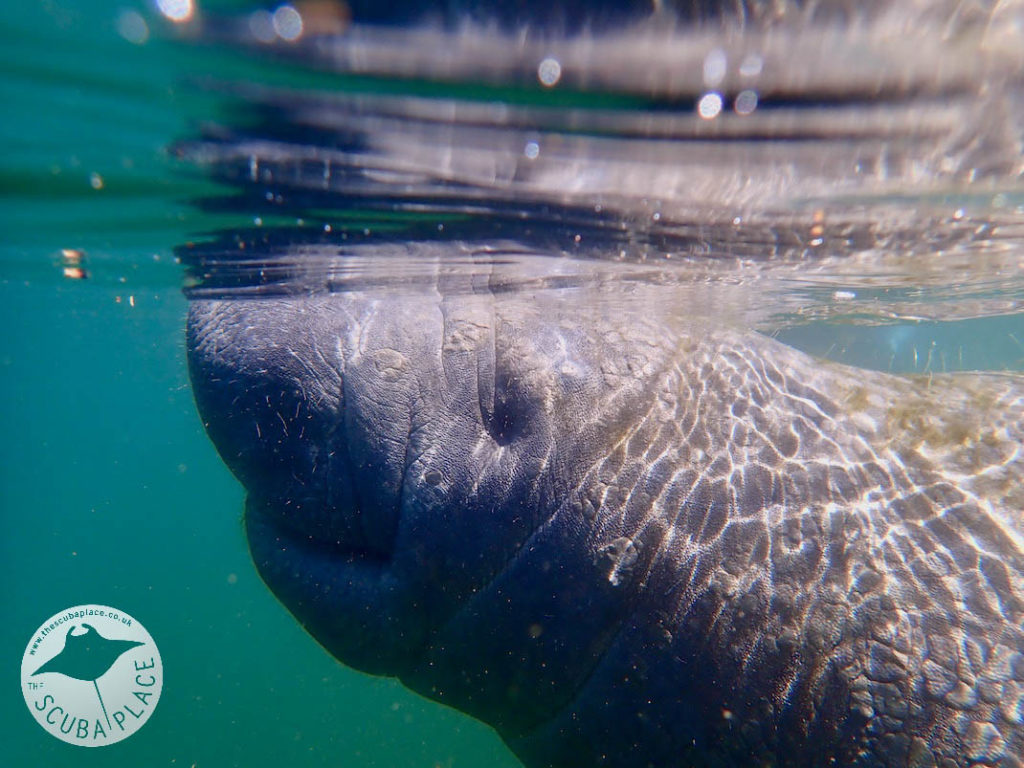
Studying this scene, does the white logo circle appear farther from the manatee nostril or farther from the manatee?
the manatee nostril

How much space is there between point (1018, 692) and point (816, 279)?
25.2ft

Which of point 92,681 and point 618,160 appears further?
point 92,681

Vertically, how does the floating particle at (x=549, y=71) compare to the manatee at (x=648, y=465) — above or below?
above

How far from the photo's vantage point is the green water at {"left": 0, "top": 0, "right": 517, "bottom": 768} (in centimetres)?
440

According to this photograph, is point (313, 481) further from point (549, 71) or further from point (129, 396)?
point (129, 396)

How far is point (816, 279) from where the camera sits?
9.12 m

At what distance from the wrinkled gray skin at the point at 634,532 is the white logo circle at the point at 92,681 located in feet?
31.1

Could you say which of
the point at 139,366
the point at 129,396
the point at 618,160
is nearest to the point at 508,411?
the point at 618,160

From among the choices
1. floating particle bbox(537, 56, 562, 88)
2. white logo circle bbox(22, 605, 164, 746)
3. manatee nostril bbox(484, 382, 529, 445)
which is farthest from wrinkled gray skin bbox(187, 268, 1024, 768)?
white logo circle bbox(22, 605, 164, 746)

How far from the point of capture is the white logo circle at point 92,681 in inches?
449

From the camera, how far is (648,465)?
3.13 meters

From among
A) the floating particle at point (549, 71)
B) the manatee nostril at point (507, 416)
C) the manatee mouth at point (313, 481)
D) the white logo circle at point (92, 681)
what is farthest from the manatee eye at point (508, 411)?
the white logo circle at point (92, 681)

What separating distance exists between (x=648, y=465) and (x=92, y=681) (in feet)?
51.3

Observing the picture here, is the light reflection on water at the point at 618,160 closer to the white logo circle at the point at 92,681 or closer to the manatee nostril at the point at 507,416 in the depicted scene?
the manatee nostril at the point at 507,416
